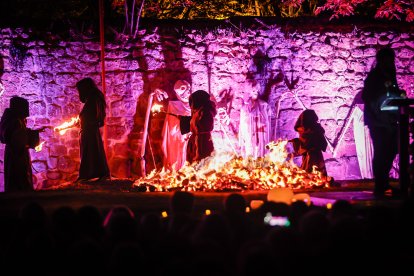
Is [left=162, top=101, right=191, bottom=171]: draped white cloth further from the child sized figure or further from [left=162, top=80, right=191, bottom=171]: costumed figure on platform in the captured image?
the child sized figure

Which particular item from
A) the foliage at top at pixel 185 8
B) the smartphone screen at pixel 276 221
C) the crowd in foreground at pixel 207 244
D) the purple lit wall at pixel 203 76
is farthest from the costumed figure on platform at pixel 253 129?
the crowd in foreground at pixel 207 244

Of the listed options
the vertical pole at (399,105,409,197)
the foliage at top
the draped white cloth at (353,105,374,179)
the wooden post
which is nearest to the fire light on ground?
the wooden post

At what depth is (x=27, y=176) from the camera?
11.2 metres

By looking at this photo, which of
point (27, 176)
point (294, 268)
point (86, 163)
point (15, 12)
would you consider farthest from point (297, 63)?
point (294, 268)

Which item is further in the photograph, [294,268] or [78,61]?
[78,61]

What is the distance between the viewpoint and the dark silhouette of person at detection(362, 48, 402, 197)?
7457mm

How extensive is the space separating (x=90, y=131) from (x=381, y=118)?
5634 mm

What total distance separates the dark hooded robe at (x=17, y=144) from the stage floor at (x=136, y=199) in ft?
4.50

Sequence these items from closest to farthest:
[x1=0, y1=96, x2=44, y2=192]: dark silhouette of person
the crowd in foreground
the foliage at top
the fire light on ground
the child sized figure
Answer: the crowd in foreground < [x1=0, y1=96, x2=44, y2=192]: dark silhouette of person < the child sized figure < the fire light on ground < the foliage at top

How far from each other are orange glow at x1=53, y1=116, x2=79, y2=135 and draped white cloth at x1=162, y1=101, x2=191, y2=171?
1773 mm

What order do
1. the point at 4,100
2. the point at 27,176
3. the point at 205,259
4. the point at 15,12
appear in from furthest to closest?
1. the point at 15,12
2. the point at 4,100
3. the point at 27,176
4. the point at 205,259

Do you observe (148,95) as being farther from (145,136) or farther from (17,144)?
(17,144)

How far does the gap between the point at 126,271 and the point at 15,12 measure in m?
13.6

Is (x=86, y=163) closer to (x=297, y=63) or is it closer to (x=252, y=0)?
(x=297, y=63)
